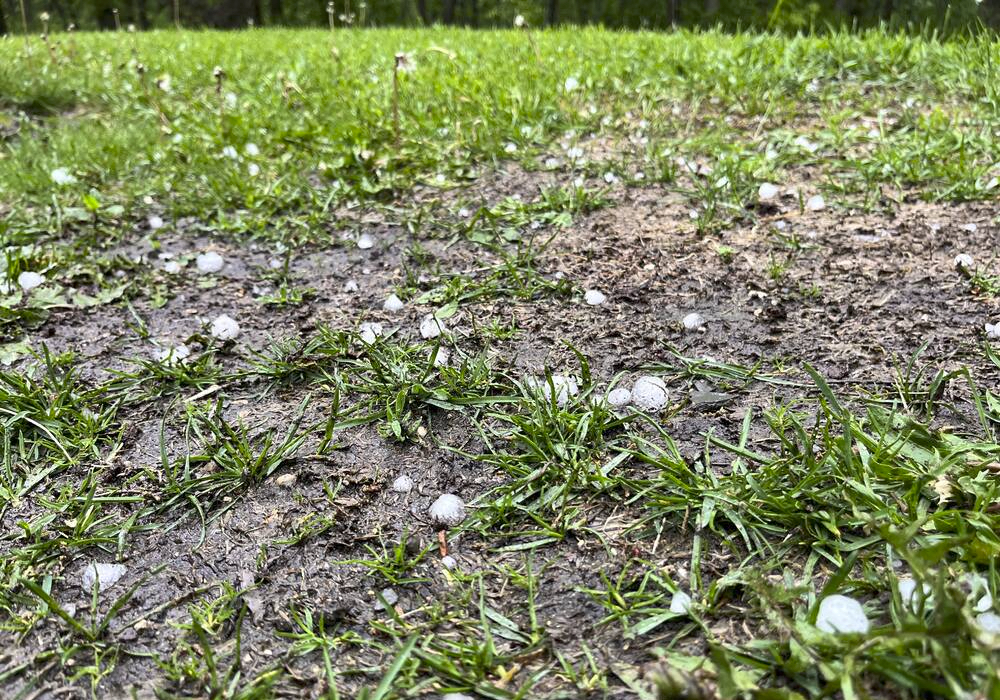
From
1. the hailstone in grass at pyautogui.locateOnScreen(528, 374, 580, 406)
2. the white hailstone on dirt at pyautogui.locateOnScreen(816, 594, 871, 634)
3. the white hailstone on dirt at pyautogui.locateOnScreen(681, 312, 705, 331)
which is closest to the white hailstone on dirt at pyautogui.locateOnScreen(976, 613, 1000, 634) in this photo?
the white hailstone on dirt at pyautogui.locateOnScreen(816, 594, 871, 634)

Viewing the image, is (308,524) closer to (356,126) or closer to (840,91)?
(356,126)

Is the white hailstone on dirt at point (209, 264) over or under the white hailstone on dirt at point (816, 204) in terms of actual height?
under

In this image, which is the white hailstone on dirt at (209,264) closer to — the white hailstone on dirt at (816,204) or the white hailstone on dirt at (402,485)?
the white hailstone on dirt at (402,485)

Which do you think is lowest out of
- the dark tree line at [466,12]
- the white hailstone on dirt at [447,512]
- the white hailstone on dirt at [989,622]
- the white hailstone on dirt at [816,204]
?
the white hailstone on dirt at [447,512]

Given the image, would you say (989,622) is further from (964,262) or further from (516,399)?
(964,262)

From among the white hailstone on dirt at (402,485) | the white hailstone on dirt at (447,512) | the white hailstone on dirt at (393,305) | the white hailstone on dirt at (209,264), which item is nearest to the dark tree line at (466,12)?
the white hailstone on dirt at (209,264)

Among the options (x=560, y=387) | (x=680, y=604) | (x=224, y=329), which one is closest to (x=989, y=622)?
(x=680, y=604)
